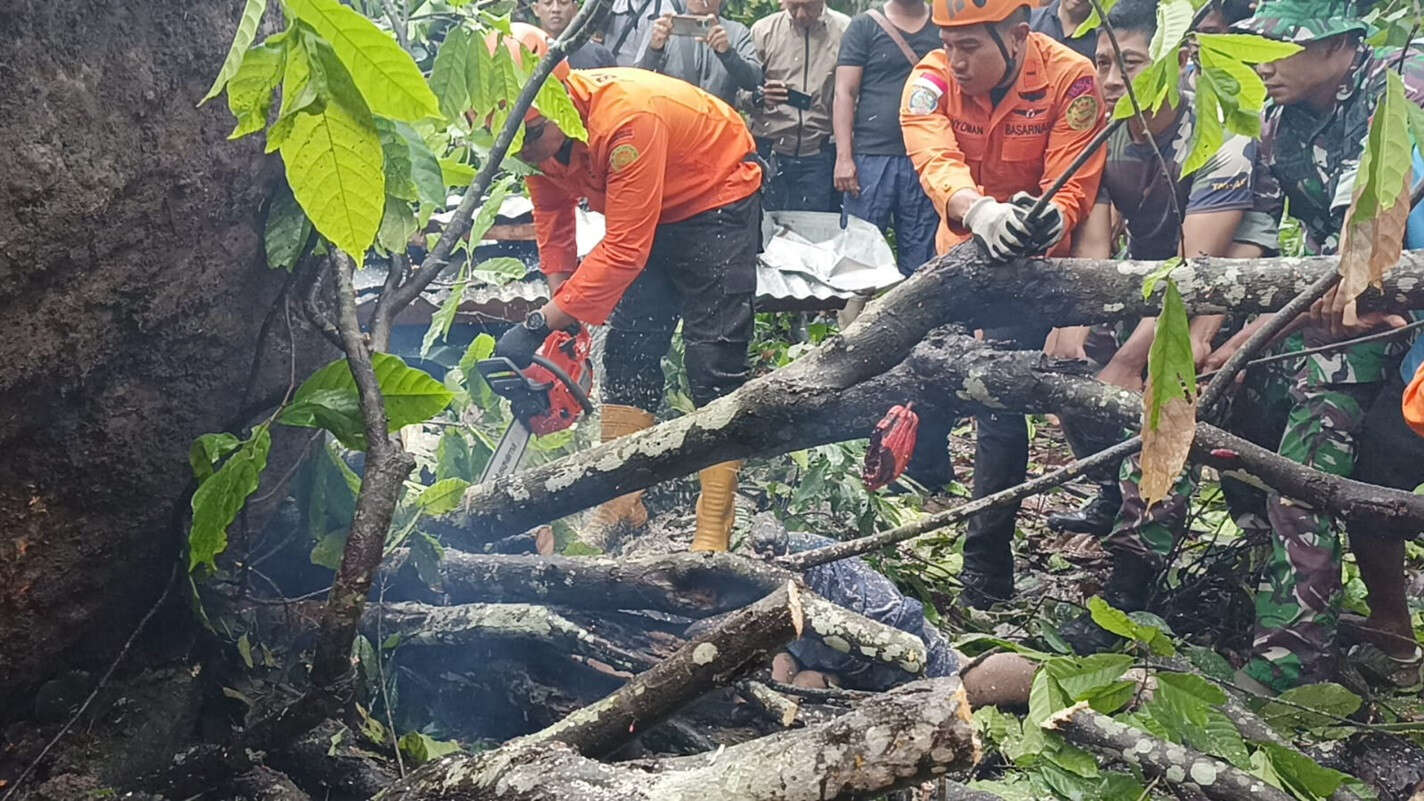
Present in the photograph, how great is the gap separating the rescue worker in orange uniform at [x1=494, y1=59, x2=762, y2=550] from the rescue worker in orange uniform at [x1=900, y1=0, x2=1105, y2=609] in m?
0.80

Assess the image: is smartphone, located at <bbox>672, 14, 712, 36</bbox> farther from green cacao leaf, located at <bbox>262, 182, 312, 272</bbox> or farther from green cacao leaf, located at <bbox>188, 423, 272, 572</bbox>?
green cacao leaf, located at <bbox>188, 423, 272, 572</bbox>

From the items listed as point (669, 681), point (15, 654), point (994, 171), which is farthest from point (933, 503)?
point (15, 654)

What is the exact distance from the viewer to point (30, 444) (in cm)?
164

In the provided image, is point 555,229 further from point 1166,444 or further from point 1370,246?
point 1370,246

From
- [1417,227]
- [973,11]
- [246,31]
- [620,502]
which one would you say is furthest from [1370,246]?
[620,502]

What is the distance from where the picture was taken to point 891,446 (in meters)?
3.21

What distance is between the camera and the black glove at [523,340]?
375 cm

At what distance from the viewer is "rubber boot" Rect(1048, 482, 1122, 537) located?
169 inches

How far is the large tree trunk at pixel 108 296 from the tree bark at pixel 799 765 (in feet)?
2.88

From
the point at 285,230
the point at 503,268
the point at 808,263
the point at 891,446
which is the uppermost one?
the point at 285,230

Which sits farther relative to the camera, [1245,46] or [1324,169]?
[1324,169]

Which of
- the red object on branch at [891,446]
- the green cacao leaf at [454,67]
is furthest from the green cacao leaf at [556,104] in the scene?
the red object on branch at [891,446]

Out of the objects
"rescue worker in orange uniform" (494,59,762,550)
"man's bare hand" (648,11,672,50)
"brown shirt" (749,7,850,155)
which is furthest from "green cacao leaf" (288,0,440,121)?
"brown shirt" (749,7,850,155)

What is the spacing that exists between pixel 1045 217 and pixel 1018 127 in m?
1.45
